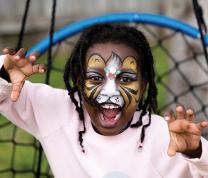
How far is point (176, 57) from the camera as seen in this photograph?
2691 mm

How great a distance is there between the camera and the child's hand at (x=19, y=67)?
1488 mm

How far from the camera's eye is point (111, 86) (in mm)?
1511

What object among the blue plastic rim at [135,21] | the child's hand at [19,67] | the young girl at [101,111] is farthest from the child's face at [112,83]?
the blue plastic rim at [135,21]

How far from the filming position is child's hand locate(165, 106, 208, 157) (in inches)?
52.9

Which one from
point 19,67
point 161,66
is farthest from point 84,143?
point 161,66

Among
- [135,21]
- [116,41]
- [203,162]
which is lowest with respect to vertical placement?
[203,162]

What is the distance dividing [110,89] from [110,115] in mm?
55

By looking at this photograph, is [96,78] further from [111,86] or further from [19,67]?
[19,67]

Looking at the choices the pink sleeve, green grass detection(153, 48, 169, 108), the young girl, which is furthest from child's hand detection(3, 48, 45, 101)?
green grass detection(153, 48, 169, 108)

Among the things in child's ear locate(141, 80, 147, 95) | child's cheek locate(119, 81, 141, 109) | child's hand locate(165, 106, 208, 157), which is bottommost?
child's hand locate(165, 106, 208, 157)

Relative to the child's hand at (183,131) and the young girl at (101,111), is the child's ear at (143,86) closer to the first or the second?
the young girl at (101,111)

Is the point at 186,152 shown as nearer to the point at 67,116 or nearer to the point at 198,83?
the point at 67,116

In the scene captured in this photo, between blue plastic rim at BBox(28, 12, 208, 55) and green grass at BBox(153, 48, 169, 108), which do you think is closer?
blue plastic rim at BBox(28, 12, 208, 55)

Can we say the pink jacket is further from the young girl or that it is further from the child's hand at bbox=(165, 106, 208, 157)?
the child's hand at bbox=(165, 106, 208, 157)
